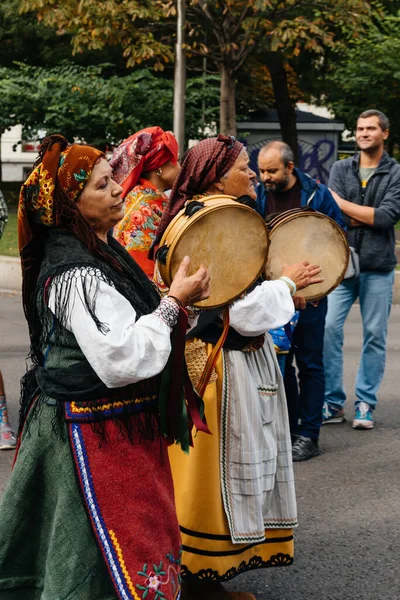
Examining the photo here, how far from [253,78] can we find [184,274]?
22536mm

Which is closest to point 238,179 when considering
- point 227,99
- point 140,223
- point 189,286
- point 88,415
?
point 140,223

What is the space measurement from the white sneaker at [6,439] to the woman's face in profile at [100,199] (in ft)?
10.1

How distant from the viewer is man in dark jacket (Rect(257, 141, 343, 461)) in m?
5.46

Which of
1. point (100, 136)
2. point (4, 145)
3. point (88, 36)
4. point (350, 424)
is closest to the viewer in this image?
point (350, 424)

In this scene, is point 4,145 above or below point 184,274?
below

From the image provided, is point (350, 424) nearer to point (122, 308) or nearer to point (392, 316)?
point (122, 308)

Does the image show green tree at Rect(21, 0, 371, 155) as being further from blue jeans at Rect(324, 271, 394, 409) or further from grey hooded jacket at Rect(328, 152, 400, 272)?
blue jeans at Rect(324, 271, 394, 409)

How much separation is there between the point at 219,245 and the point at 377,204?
3.18 m

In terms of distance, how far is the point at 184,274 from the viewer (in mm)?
3086

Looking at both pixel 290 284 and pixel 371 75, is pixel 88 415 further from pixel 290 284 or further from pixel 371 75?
pixel 371 75

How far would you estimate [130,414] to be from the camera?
2.92m

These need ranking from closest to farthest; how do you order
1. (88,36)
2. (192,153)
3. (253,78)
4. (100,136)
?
(192,153)
(88,36)
(100,136)
(253,78)

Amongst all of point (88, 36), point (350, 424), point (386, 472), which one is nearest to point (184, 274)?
point (386, 472)

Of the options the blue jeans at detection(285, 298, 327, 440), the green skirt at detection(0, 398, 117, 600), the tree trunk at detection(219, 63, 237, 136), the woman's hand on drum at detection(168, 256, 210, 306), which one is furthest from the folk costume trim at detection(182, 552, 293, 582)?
the tree trunk at detection(219, 63, 237, 136)
